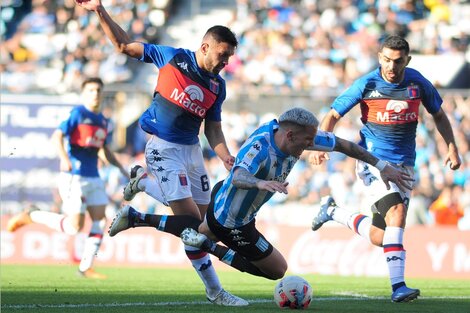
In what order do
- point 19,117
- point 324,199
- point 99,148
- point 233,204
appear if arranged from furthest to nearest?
1. point 19,117
2. point 99,148
3. point 324,199
4. point 233,204

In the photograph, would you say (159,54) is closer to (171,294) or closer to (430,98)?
(171,294)

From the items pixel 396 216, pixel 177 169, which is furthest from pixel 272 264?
pixel 396 216

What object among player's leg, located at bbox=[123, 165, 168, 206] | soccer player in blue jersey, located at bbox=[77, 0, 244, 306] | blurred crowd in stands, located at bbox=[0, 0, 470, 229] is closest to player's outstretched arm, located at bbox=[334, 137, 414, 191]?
soccer player in blue jersey, located at bbox=[77, 0, 244, 306]

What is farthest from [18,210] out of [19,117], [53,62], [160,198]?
[160,198]

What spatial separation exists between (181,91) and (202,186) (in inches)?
45.4

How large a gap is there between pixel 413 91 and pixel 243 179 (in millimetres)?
3512

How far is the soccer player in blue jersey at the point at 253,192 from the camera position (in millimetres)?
9516

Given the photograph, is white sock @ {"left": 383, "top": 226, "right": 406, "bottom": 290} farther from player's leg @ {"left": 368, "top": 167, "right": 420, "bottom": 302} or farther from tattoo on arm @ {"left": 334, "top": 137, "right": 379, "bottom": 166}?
tattoo on arm @ {"left": 334, "top": 137, "right": 379, "bottom": 166}

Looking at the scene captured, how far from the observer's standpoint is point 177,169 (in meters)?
11.0

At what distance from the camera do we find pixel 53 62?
27859 mm

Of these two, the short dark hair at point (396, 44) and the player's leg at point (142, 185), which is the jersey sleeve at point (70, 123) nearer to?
the player's leg at point (142, 185)

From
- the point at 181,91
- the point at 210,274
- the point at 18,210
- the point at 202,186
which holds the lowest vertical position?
the point at 18,210

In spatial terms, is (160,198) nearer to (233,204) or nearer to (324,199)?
(233,204)

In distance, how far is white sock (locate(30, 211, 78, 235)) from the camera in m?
16.3
